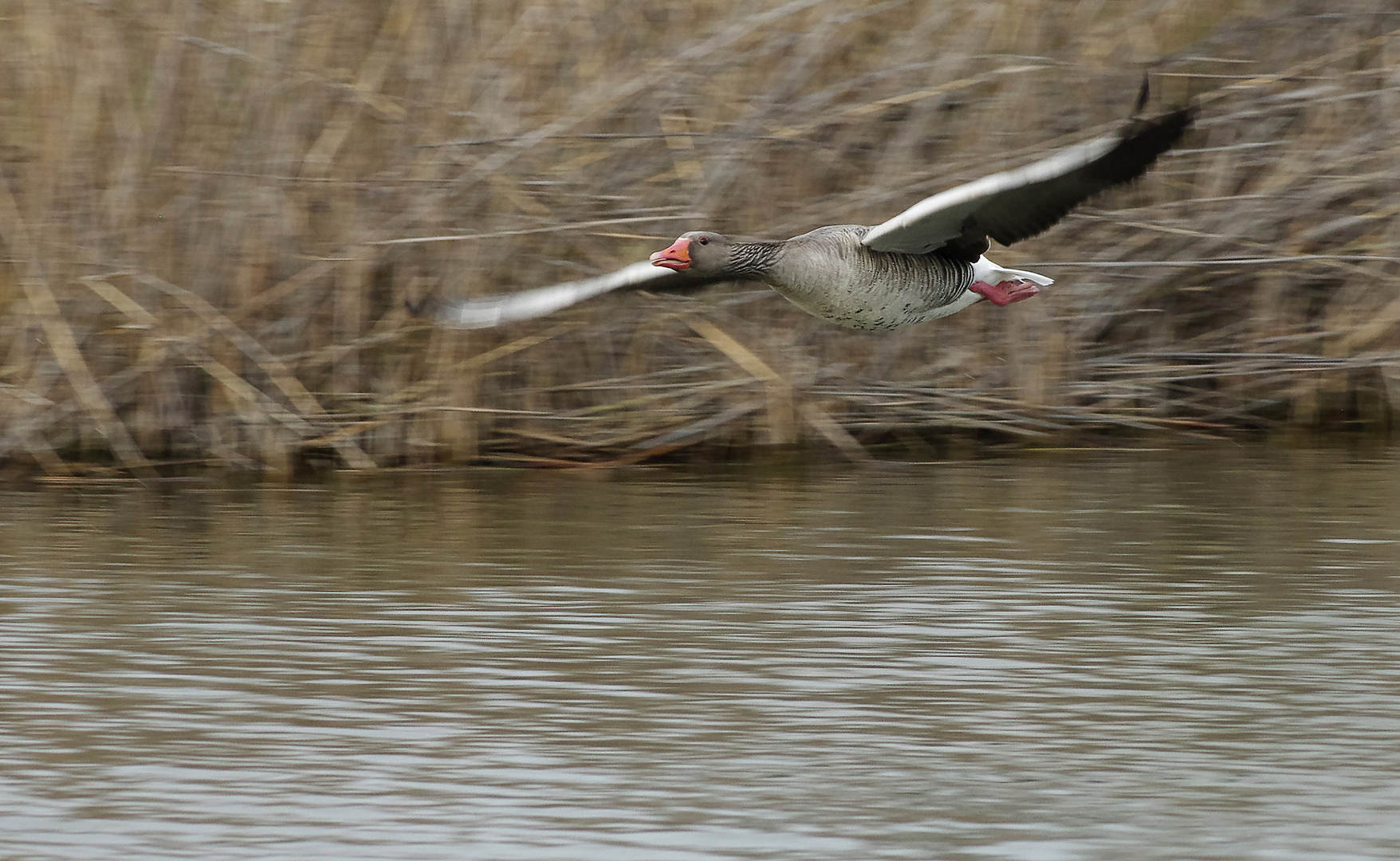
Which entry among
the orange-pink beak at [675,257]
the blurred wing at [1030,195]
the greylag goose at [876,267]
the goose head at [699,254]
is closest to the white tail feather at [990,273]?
the greylag goose at [876,267]

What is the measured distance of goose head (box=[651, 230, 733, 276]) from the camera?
322 inches

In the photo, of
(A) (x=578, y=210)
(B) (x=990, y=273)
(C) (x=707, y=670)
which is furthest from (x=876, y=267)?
(A) (x=578, y=210)

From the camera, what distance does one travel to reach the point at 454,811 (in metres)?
5.18

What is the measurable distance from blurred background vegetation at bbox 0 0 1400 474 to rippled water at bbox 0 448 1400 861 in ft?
2.07

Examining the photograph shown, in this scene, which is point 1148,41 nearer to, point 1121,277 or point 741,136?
point 1121,277

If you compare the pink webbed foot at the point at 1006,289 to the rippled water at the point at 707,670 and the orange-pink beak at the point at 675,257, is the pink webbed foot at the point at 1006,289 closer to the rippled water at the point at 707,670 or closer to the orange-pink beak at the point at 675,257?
the rippled water at the point at 707,670

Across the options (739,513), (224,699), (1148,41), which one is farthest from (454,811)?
(1148,41)

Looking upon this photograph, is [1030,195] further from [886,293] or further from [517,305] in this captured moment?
[517,305]

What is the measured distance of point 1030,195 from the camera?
7656 millimetres

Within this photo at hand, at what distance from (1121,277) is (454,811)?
7241mm

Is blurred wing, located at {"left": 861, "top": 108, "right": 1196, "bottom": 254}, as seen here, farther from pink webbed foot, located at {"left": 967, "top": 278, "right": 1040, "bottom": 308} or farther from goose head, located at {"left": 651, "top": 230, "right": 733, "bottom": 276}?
goose head, located at {"left": 651, "top": 230, "right": 733, "bottom": 276}

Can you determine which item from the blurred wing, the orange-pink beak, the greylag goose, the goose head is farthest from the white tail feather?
the orange-pink beak

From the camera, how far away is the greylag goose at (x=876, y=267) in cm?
774

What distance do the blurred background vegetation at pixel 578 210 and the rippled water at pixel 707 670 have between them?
2.07 feet
